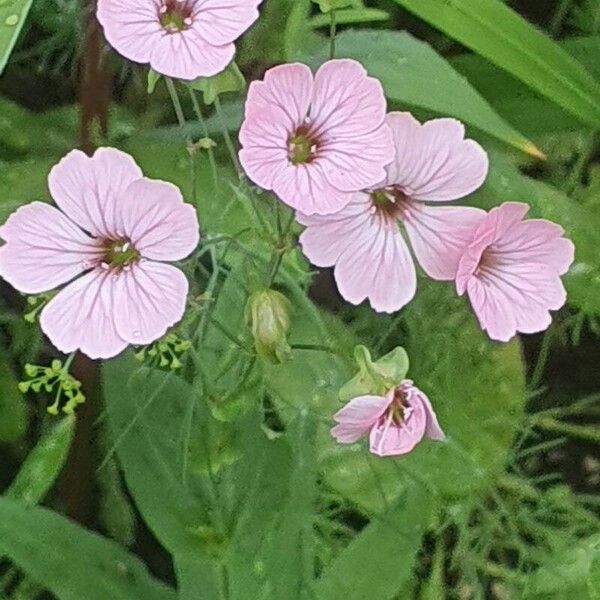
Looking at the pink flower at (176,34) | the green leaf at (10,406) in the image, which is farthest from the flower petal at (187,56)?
the green leaf at (10,406)

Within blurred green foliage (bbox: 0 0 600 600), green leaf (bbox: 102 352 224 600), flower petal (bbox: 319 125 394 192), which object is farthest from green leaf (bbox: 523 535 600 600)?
flower petal (bbox: 319 125 394 192)

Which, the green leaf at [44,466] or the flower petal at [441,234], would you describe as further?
the green leaf at [44,466]

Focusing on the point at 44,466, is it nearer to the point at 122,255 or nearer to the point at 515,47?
the point at 122,255

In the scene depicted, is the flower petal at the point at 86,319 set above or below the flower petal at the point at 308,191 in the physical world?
below

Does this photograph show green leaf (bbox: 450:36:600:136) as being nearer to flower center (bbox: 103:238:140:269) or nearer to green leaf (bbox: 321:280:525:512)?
green leaf (bbox: 321:280:525:512)

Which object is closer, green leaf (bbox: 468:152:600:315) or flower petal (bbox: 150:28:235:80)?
flower petal (bbox: 150:28:235:80)

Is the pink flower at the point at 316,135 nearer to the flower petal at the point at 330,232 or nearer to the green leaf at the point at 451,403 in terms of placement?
the flower petal at the point at 330,232

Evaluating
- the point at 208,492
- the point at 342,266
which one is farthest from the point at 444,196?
the point at 208,492
